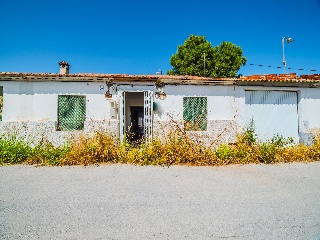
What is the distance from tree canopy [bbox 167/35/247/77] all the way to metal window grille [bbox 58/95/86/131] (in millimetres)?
16929

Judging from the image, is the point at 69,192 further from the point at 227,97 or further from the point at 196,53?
the point at 196,53

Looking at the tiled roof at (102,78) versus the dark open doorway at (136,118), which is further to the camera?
the dark open doorway at (136,118)

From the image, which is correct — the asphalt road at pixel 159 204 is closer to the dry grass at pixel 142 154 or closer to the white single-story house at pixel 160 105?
the dry grass at pixel 142 154

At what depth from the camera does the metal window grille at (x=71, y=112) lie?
921 centimetres

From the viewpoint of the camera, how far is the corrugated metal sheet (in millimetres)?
9852

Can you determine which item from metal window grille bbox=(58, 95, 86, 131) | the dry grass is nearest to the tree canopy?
metal window grille bbox=(58, 95, 86, 131)

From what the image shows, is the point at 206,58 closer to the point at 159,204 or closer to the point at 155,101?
the point at 155,101

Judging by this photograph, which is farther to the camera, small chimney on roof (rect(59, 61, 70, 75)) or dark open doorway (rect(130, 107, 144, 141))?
dark open doorway (rect(130, 107, 144, 141))

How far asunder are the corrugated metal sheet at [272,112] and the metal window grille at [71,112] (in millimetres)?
7612

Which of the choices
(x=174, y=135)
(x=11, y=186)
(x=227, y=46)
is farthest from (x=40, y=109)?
(x=227, y=46)

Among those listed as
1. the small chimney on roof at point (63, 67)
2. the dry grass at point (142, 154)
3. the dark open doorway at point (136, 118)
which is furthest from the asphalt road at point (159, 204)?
the dark open doorway at point (136, 118)

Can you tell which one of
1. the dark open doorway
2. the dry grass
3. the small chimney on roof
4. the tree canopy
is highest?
the tree canopy

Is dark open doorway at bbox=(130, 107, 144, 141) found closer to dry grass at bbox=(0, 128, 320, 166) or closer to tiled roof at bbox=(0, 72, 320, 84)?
tiled roof at bbox=(0, 72, 320, 84)

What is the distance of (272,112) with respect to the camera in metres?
9.97
